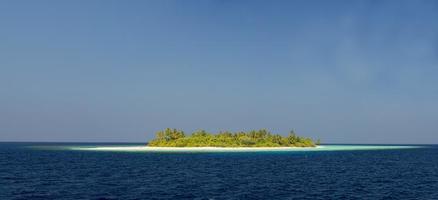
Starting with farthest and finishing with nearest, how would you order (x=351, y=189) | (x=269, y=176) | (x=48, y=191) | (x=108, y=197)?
1. (x=269, y=176)
2. (x=351, y=189)
3. (x=48, y=191)
4. (x=108, y=197)

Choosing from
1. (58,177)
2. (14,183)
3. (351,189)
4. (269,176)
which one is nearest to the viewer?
(351,189)

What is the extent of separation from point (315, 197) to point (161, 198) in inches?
736

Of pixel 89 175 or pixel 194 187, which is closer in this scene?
pixel 194 187

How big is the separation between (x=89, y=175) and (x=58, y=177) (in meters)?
5.60

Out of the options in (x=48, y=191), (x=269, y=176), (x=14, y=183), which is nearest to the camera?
(x=48, y=191)

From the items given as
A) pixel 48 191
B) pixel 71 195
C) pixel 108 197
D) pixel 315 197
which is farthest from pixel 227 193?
pixel 48 191

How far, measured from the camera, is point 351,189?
59.3 metres

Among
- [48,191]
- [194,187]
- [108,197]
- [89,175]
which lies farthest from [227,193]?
[89,175]

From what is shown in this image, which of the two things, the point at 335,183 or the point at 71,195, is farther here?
the point at 335,183


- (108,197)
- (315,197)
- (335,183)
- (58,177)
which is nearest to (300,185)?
(335,183)

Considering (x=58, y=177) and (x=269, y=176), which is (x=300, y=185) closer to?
(x=269, y=176)

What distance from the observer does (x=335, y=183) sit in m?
66.4

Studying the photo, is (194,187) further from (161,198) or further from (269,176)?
(269,176)

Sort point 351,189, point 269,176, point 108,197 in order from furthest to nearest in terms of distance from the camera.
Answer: point 269,176 < point 351,189 < point 108,197
